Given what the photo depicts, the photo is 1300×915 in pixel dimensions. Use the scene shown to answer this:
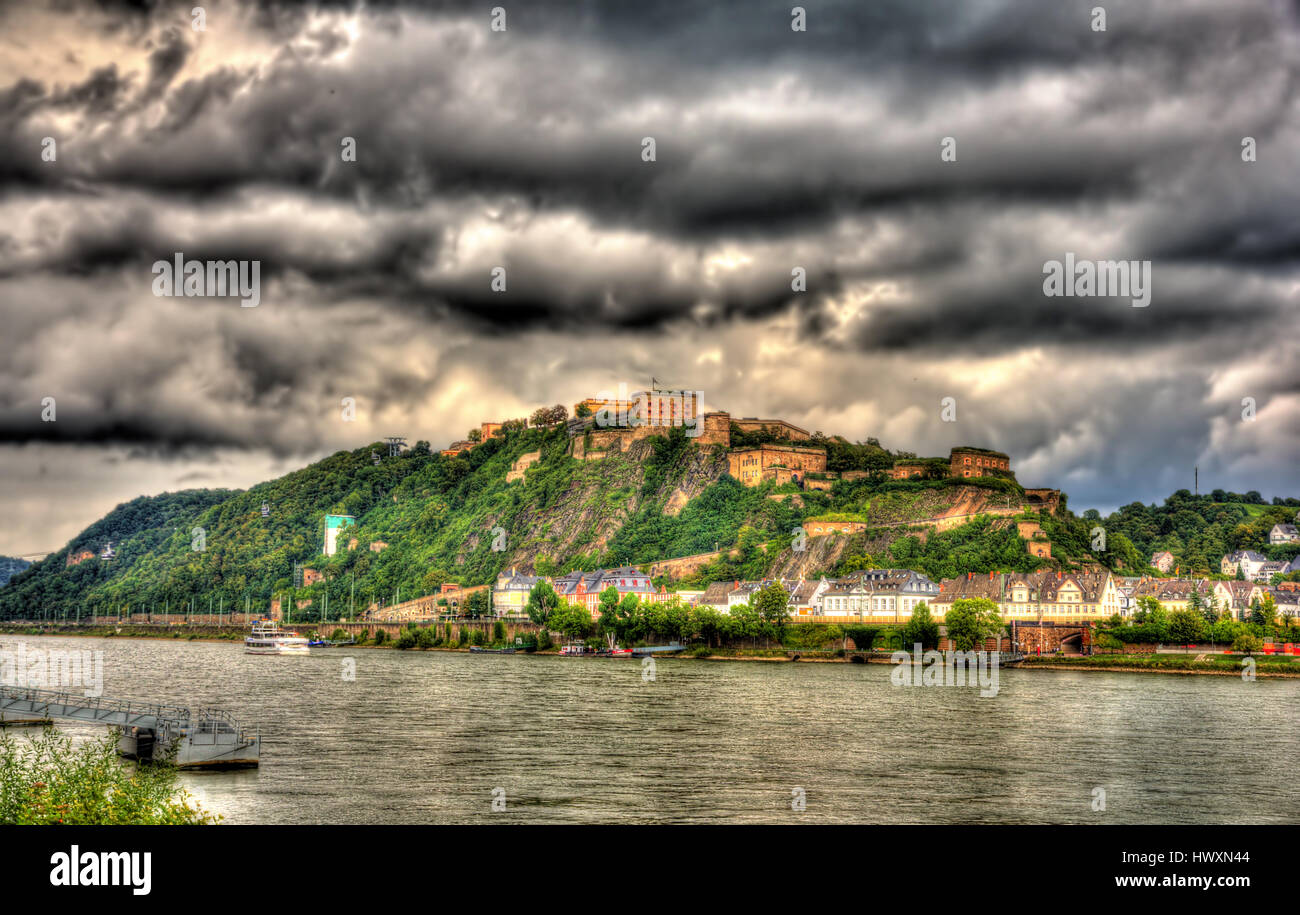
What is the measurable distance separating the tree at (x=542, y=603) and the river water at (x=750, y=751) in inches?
1589

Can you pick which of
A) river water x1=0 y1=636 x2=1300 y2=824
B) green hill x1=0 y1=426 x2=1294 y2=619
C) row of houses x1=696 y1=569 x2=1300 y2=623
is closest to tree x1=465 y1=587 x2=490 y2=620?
green hill x1=0 y1=426 x2=1294 y2=619

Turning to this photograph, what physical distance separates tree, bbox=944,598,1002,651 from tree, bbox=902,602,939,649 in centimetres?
159

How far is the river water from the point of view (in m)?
24.4

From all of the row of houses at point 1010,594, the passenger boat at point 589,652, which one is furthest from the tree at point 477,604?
the row of houses at point 1010,594

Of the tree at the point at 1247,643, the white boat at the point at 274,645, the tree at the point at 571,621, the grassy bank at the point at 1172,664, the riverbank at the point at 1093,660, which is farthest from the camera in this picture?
the white boat at the point at 274,645

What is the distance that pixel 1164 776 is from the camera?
29922 millimetres

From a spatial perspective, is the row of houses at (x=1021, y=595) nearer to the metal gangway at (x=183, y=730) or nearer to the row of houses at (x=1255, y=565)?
the row of houses at (x=1255, y=565)

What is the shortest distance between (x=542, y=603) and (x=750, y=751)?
2834 inches

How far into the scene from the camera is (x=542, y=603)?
104 metres

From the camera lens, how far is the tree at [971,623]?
7306 cm

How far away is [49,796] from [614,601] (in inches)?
3190

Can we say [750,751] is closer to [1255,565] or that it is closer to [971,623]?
[971,623]

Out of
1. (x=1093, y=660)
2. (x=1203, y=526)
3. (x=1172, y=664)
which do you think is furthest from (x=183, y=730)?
(x=1203, y=526)
